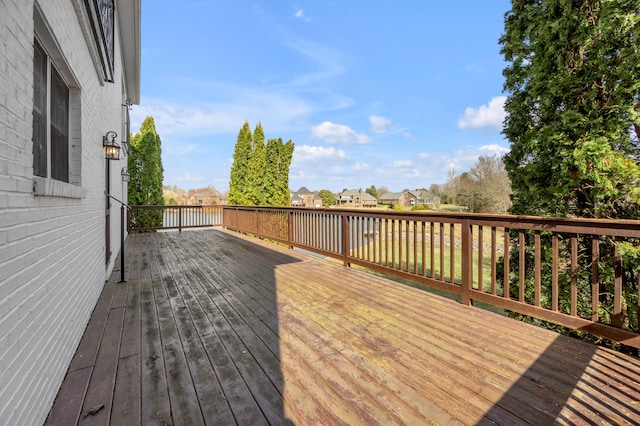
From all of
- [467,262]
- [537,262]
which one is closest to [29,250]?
[467,262]

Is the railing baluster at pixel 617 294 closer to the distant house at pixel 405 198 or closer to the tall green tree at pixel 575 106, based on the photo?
the tall green tree at pixel 575 106

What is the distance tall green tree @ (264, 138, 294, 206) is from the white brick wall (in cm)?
954

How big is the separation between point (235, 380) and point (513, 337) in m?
2.05

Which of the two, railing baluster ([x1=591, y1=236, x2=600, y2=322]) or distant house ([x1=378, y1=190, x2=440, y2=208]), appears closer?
railing baluster ([x1=591, y1=236, x2=600, y2=322])

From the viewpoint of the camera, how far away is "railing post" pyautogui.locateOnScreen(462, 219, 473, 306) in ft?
8.94

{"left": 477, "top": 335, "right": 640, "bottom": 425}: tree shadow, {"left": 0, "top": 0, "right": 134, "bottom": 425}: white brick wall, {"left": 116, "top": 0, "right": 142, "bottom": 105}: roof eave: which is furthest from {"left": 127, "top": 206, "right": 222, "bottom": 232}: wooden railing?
{"left": 477, "top": 335, "right": 640, "bottom": 425}: tree shadow

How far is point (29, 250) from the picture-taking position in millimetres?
1251

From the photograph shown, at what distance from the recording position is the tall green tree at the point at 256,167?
38.3 ft

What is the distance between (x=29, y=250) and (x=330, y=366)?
5.53ft

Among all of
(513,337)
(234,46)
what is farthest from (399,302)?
(234,46)

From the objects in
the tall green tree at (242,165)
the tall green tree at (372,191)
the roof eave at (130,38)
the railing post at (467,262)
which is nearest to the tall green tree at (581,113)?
the railing post at (467,262)

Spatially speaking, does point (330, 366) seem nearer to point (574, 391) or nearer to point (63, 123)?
point (574, 391)

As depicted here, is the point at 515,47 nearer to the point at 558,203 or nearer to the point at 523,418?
the point at 558,203

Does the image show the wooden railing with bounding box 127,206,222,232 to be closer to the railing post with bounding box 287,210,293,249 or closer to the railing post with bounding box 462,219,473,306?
the railing post with bounding box 287,210,293,249
